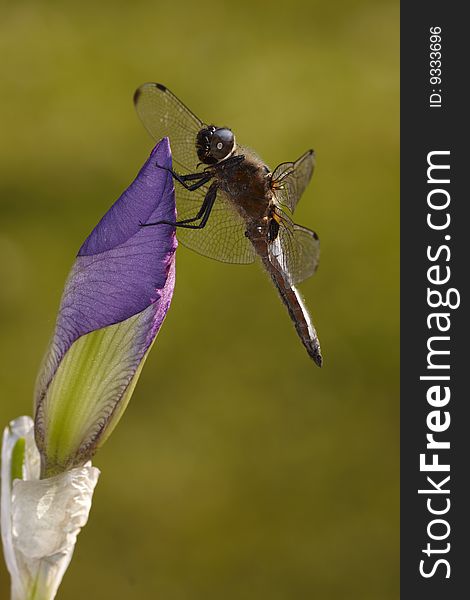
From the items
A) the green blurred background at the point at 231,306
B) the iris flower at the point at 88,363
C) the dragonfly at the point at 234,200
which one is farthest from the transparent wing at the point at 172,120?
the green blurred background at the point at 231,306

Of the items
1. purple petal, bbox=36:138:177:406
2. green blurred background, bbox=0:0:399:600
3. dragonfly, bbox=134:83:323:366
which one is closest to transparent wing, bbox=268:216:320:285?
dragonfly, bbox=134:83:323:366

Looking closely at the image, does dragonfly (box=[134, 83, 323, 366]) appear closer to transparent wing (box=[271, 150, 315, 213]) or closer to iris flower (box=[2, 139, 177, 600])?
transparent wing (box=[271, 150, 315, 213])

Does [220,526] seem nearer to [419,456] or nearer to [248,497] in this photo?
[248,497]

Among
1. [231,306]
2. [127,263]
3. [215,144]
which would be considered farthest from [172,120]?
[231,306]

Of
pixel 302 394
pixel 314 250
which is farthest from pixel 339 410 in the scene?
pixel 314 250

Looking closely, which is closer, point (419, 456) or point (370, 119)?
point (419, 456)

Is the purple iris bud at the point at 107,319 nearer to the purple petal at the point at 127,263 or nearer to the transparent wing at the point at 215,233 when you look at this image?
the purple petal at the point at 127,263

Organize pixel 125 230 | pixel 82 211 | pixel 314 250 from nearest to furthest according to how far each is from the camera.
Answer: pixel 125 230 < pixel 314 250 < pixel 82 211
